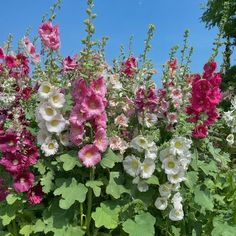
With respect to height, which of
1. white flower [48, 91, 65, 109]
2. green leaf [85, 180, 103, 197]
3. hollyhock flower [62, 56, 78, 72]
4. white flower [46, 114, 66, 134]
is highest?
hollyhock flower [62, 56, 78, 72]

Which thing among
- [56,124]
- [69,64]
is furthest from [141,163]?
[69,64]

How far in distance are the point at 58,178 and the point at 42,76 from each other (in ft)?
2.54

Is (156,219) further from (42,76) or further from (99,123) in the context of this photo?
(42,76)

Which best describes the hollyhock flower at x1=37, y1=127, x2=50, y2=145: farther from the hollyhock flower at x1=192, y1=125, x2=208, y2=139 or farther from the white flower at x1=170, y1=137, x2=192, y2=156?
the hollyhock flower at x1=192, y1=125, x2=208, y2=139

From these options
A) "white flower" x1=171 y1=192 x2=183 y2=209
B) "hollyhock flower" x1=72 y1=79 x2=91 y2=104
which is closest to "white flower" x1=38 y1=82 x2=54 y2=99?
"hollyhock flower" x1=72 y1=79 x2=91 y2=104

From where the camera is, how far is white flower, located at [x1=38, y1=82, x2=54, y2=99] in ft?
12.3

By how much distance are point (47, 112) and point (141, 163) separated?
0.69 metres

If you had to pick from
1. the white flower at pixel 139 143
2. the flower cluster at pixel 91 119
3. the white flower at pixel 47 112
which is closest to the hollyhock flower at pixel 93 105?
the flower cluster at pixel 91 119

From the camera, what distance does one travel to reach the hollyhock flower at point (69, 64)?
4168 millimetres

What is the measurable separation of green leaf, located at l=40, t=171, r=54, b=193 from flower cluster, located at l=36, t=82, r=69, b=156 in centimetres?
14

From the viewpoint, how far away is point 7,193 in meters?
3.90

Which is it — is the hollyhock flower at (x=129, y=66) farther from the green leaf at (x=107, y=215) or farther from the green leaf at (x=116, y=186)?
the green leaf at (x=107, y=215)

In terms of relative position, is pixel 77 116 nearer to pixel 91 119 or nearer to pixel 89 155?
pixel 91 119

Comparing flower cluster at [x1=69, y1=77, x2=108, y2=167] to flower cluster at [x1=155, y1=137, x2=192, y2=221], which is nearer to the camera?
flower cluster at [x1=69, y1=77, x2=108, y2=167]
